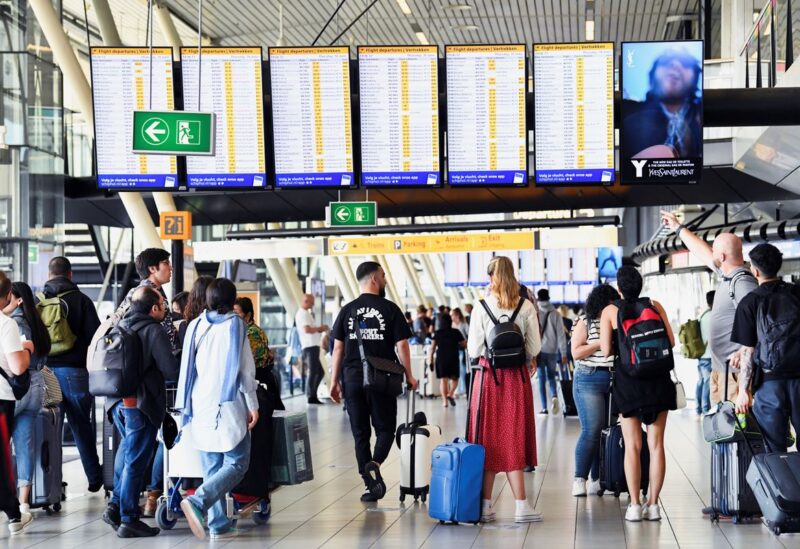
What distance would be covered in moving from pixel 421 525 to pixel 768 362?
2.39 metres

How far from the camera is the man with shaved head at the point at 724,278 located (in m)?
7.27

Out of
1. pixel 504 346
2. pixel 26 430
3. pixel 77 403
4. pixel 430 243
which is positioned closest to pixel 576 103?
pixel 504 346

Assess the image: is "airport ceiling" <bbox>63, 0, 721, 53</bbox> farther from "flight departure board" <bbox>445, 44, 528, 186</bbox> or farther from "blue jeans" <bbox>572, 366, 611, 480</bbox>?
"blue jeans" <bbox>572, 366, 611, 480</bbox>

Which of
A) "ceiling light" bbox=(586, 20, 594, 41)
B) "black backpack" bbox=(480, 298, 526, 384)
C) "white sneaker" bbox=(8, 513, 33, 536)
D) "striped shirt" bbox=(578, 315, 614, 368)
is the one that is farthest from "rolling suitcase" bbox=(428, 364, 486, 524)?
"ceiling light" bbox=(586, 20, 594, 41)

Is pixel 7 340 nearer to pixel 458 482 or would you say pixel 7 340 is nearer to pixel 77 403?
pixel 77 403

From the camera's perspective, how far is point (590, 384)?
8789mm

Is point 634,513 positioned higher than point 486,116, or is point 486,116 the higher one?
point 486,116

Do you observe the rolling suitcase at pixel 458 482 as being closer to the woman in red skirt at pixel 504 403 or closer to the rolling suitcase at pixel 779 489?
the woman in red skirt at pixel 504 403

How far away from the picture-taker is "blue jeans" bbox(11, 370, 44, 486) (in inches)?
314

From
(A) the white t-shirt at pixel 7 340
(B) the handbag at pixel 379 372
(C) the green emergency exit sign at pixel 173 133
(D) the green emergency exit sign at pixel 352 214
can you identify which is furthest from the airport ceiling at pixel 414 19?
(A) the white t-shirt at pixel 7 340

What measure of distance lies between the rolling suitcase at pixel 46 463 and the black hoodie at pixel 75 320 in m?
0.51

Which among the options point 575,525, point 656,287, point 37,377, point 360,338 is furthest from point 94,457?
point 656,287

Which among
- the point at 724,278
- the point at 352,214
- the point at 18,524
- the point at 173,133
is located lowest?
the point at 18,524

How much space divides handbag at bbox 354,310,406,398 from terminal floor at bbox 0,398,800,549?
828 mm
